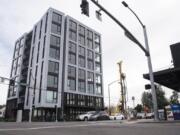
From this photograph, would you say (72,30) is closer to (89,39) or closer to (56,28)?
(56,28)

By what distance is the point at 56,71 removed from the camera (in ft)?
180

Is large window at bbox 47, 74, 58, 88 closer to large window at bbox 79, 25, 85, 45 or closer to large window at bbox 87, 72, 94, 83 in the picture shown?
large window at bbox 87, 72, 94, 83

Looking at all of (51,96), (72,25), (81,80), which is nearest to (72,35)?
(72,25)

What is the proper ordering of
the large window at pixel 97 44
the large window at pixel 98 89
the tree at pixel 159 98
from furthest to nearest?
the tree at pixel 159 98 → the large window at pixel 97 44 → the large window at pixel 98 89

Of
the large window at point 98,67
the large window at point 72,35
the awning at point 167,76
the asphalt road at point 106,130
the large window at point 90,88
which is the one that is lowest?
the asphalt road at point 106,130

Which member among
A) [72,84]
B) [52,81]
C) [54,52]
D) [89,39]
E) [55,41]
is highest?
[89,39]

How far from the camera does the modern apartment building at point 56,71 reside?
51875 millimetres

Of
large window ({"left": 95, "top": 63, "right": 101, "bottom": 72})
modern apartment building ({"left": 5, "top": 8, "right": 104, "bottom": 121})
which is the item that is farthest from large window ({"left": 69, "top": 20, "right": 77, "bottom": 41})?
large window ({"left": 95, "top": 63, "right": 101, "bottom": 72})

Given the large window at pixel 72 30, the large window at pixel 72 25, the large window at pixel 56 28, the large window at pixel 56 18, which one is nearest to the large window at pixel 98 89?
the large window at pixel 72 30

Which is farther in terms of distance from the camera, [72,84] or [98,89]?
[98,89]

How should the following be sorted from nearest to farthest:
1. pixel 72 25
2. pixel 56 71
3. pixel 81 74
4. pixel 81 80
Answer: pixel 56 71 < pixel 81 80 < pixel 81 74 < pixel 72 25

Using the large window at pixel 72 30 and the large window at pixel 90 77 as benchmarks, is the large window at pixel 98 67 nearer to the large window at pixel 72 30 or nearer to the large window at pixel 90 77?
the large window at pixel 90 77

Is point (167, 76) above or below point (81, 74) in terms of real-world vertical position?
below

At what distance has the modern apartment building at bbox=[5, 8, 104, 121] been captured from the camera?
51.9m
